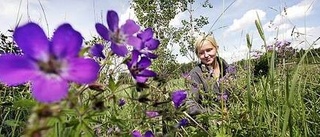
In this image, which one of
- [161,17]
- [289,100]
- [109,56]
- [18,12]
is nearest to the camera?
[109,56]

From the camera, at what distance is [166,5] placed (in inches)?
728

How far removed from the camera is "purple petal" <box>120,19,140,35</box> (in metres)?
0.83

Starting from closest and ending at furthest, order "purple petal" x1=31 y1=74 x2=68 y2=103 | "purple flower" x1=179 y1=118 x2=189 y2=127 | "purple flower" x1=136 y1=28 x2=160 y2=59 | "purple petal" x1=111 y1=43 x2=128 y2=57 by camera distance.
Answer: "purple petal" x1=31 y1=74 x2=68 y2=103
"purple petal" x1=111 y1=43 x2=128 y2=57
"purple flower" x1=136 y1=28 x2=160 y2=59
"purple flower" x1=179 y1=118 x2=189 y2=127

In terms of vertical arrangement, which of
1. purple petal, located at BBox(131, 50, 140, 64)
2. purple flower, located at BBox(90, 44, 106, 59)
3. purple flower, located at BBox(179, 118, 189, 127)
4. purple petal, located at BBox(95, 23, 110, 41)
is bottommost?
purple flower, located at BBox(179, 118, 189, 127)

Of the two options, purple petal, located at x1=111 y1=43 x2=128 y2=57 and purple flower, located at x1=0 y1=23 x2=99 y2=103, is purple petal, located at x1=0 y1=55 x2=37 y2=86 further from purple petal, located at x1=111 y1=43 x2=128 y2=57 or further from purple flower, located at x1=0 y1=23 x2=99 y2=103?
purple petal, located at x1=111 y1=43 x2=128 y2=57

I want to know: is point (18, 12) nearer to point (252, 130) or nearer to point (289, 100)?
point (252, 130)

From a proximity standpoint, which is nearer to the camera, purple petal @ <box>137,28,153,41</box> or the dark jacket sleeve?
purple petal @ <box>137,28,153,41</box>

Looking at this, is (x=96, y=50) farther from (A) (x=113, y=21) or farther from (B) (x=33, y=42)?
(B) (x=33, y=42)

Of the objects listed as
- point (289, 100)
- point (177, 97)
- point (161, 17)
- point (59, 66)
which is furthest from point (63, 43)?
point (161, 17)

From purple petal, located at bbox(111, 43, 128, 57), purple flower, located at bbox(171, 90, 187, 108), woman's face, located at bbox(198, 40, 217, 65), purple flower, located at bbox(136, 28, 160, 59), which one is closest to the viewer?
purple petal, located at bbox(111, 43, 128, 57)

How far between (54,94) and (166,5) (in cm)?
1823

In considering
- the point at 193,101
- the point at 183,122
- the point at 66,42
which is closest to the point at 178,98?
the point at 183,122

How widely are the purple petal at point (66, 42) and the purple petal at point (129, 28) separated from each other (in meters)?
0.31

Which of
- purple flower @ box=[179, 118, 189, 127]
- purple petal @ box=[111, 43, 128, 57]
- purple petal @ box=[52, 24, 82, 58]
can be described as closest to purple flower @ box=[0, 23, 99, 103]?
purple petal @ box=[52, 24, 82, 58]
